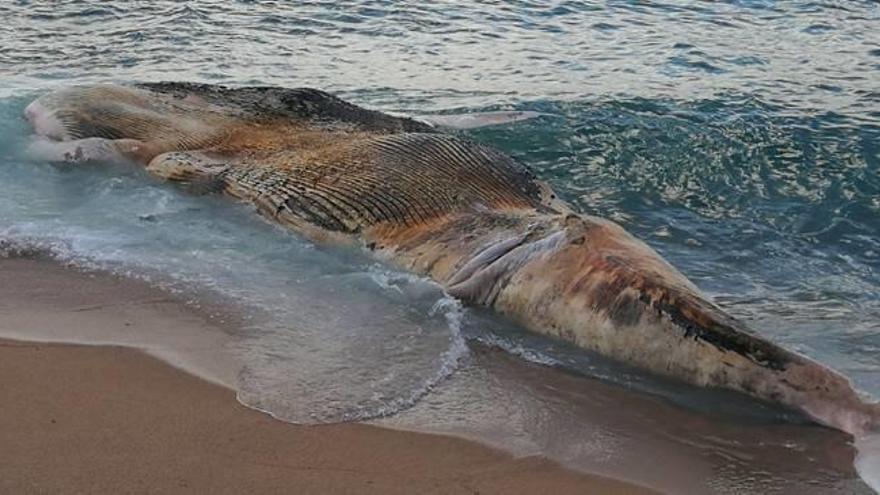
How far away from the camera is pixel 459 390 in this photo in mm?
4184

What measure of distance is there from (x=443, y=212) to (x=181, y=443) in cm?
248

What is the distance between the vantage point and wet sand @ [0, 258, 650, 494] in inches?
131

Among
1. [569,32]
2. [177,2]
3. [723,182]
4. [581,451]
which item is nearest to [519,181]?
[723,182]

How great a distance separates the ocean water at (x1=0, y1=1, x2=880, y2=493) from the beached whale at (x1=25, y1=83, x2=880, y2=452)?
12 centimetres

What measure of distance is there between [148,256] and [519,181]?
6.28ft

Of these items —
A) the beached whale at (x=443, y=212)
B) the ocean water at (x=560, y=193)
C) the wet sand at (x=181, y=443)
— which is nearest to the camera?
the wet sand at (x=181, y=443)

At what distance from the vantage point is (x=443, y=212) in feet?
19.0

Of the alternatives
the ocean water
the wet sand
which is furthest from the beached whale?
the wet sand

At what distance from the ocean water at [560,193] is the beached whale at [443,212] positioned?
0.38 ft

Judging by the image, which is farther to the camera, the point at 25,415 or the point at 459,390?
the point at 459,390

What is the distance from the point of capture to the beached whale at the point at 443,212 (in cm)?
413

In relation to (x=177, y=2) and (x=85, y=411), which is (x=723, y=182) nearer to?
(x=85, y=411)

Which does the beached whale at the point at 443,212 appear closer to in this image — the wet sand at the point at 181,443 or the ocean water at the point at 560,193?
the ocean water at the point at 560,193

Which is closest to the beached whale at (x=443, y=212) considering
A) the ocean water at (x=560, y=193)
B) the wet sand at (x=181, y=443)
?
the ocean water at (x=560, y=193)
